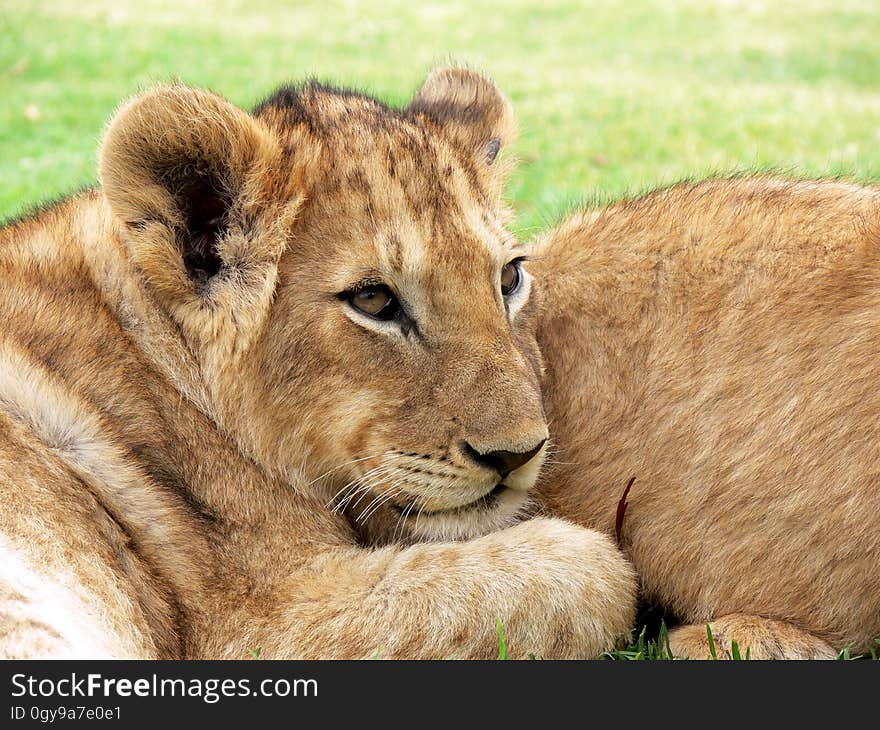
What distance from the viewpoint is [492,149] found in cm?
440

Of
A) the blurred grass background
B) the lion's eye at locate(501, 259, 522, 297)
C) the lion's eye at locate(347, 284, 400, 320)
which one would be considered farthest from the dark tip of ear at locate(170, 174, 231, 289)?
the blurred grass background

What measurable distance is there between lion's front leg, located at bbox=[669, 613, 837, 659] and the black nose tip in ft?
2.32

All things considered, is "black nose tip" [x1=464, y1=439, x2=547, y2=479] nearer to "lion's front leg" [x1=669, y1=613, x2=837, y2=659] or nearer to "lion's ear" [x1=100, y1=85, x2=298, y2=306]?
"lion's front leg" [x1=669, y1=613, x2=837, y2=659]

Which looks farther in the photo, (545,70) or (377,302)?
(545,70)

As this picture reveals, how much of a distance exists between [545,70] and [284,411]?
14.4m

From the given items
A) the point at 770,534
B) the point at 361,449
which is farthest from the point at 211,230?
the point at 770,534

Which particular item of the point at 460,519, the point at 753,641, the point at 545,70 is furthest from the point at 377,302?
the point at 545,70

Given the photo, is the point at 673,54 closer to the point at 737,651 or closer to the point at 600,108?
the point at 600,108

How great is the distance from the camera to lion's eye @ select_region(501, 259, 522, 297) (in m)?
3.96

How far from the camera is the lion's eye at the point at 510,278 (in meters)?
3.96

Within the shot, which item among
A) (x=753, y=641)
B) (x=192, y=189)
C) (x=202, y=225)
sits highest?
(x=192, y=189)

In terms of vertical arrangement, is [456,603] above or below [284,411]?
below

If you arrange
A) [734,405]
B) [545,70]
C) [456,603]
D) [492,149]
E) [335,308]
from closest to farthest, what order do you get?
[456,603], [335,308], [734,405], [492,149], [545,70]

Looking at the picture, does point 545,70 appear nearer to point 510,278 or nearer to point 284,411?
point 510,278
